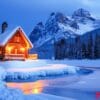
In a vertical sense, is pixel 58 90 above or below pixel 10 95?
below

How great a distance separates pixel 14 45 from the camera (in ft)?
138

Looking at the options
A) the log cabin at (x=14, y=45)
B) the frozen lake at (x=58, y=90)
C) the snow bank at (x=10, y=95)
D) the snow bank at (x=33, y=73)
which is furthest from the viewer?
the log cabin at (x=14, y=45)

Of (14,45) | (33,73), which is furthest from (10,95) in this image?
(14,45)

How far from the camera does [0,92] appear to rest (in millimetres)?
10758

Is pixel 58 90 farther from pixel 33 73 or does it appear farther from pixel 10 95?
pixel 33 73

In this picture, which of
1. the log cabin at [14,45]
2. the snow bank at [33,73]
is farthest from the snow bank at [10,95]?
the log cabin at [14,45]

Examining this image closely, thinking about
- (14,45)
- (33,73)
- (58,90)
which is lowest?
(58,90)

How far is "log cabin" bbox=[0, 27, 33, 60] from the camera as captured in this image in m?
40.5

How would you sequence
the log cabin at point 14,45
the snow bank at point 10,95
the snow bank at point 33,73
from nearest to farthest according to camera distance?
the snow bank at point 10,95
the snow bank at point 33,73
the log cabin at point 14,45

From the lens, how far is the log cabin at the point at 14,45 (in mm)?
40469

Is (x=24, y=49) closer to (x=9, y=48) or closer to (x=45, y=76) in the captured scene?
(x=9, y=48)

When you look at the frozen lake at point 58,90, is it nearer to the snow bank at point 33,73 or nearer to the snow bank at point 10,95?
the snow bank at point 10,95

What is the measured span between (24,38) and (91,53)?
4595 cm

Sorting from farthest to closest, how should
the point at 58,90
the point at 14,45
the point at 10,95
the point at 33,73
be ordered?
Answer: the point at 14,45 < the point at 33,73 < the point at 58,90 < the point at 10,95
